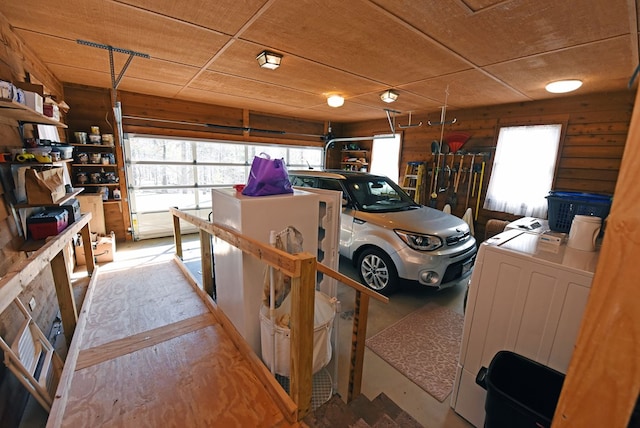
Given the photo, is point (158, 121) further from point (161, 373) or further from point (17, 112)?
point (161, 373)

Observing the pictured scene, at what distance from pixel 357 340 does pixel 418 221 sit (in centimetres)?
185

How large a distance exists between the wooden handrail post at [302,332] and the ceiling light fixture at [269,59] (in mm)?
2060

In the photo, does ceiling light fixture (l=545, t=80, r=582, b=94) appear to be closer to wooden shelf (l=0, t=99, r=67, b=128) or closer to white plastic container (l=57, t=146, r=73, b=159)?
wooden shelf (l=0, t=99, r=67, b=128)

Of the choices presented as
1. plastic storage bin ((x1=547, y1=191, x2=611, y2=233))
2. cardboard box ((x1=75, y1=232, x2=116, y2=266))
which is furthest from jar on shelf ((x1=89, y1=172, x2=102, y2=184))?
plastic storage bin ((x1=547, y1=191, x2=611, y2=233))

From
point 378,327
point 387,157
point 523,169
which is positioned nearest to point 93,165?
point 378,327

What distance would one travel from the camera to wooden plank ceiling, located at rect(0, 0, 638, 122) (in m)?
1.73

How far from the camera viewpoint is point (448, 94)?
3.73 m

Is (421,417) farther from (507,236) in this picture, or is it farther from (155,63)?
(155,63)

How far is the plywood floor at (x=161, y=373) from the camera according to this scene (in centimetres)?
146

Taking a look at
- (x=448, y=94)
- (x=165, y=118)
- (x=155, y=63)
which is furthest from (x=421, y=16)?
(x=165, y=118)

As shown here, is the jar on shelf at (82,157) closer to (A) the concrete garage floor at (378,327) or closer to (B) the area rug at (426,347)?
(A) the concrete garage floor at (378,327)

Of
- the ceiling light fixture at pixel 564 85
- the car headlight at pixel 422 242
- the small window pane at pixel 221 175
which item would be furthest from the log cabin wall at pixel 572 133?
the small window pane at pixel 221 175

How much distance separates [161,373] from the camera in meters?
1.74

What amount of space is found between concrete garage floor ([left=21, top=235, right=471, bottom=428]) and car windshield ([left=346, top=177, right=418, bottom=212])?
0.99 meters
